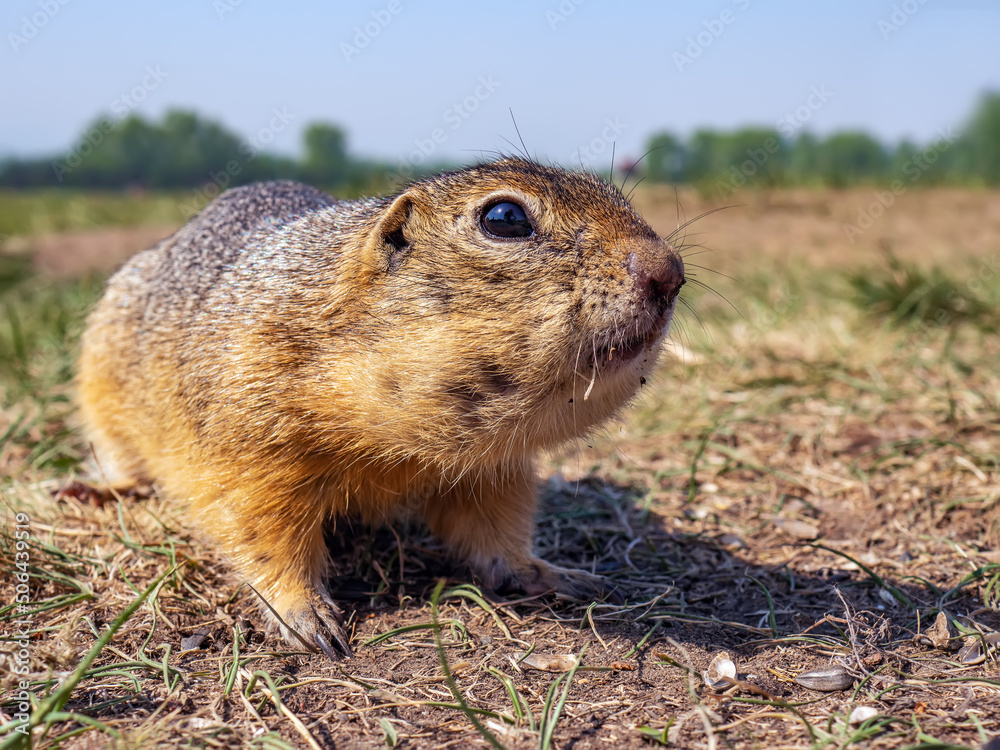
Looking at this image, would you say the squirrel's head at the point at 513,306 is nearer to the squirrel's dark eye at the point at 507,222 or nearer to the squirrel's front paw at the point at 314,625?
the squirrel's dark eye at the point at 507,222

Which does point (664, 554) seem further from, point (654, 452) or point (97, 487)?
point (97, 487)

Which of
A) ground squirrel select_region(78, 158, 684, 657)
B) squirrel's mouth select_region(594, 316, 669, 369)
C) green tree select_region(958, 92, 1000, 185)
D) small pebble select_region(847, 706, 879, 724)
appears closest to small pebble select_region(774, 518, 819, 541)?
ground squirrel select_region(78, 158, 684, 657)

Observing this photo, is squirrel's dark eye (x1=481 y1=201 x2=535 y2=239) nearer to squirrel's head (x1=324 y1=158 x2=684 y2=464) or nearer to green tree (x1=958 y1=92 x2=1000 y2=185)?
squirrel's head (x1=324 y1=158 x2=684 y2=464)

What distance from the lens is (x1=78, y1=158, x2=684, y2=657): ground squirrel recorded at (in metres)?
2.93

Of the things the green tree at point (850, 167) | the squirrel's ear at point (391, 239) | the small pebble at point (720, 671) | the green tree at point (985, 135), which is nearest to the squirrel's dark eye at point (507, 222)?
the squirrel's ear at point (391, 239)

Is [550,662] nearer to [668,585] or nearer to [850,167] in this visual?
[668,585]

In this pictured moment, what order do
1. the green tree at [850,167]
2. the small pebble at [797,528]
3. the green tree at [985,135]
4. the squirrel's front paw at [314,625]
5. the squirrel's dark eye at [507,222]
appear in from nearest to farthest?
the squirrel's dark eye at [507,222] < the squirrel's front paw at [314,625] < the small pebble at [797,528] < the green tree at [850,167] < the green tree at [985,135]

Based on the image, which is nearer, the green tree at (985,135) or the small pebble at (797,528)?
the small pebble at (797,528)

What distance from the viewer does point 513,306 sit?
2922mm

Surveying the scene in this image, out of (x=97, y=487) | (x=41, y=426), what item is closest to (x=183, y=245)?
(x=97, y=487)

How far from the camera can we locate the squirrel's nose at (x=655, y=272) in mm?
2865

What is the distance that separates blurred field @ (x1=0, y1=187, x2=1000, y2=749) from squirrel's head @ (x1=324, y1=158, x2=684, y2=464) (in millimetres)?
631

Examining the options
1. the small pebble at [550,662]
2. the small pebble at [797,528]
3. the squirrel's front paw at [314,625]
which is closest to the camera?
the small pebble at [550,662]

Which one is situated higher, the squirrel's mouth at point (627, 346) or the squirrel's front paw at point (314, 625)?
the squirrel's mouth at point (627, 346)
